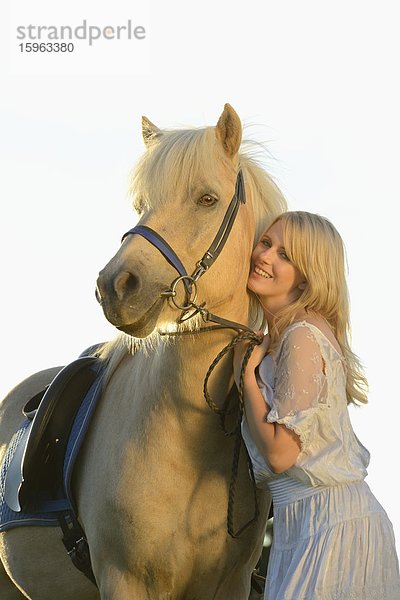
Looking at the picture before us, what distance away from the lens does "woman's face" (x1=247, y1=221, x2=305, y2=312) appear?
15.3ft

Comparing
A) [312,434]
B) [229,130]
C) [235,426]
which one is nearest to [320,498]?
[312,434]

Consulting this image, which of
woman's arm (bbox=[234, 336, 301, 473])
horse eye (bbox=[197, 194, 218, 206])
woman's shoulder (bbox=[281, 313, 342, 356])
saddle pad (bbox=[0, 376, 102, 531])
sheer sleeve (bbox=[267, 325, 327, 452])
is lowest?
saddle pad (bbox=[0, 376, 102, 531])

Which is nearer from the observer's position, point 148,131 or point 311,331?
point 311,331

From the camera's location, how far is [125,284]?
425cm

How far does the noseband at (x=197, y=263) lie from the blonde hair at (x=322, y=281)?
246 millimetres

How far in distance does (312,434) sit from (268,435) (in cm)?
18

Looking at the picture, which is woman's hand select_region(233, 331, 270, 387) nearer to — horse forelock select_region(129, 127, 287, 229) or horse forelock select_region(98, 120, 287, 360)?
horse forelock select_region(98, 120, 287, 360)

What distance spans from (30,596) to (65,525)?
93 centimetres

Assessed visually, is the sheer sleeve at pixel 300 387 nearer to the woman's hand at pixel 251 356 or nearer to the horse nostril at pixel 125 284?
the woman's hand at pixel 251 356

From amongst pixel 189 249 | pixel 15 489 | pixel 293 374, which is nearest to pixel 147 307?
pixel 189 249

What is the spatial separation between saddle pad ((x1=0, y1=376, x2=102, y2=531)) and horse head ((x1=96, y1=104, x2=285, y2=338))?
1036 mm

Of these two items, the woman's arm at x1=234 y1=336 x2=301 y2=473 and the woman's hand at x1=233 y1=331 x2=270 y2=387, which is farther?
the woman's hand at x1=233 y1=331 x2=270 y2=387

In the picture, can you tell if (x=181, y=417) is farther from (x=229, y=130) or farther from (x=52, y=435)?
(x=229, y=130)

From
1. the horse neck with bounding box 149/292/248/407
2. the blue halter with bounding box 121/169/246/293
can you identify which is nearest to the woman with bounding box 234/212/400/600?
the horse neck with bounding box 149/292/248/407
